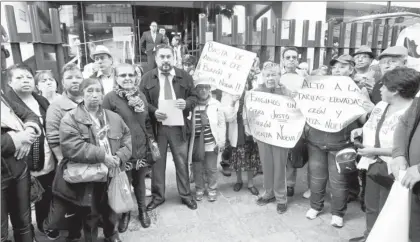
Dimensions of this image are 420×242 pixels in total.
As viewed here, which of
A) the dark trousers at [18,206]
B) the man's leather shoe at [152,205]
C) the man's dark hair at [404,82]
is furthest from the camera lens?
the man's leather shoe at [152,205]

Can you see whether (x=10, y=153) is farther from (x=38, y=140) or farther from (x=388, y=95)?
(x=388, y=95)

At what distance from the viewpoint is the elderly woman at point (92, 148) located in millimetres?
2295

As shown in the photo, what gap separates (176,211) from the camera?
344 centimetres

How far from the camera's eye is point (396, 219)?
1.89 meters

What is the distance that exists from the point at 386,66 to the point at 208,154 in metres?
2.15

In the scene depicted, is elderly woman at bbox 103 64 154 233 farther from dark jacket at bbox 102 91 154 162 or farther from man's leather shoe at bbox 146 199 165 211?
man's leather shoe at bbox 146 199 165 211

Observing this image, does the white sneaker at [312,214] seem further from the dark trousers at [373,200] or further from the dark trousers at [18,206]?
the dark trousers at [18,206]

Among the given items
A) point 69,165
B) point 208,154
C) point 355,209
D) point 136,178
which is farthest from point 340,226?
point 69,165

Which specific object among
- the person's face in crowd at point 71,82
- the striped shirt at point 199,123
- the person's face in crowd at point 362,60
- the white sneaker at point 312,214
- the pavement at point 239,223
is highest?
the person's face in crowd at point 362,60

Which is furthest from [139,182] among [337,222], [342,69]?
[342,69]

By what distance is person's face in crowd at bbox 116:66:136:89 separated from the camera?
283 centimetres

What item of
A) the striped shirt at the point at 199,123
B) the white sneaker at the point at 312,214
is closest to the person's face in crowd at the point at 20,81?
the striped shirt at the point at 199,123

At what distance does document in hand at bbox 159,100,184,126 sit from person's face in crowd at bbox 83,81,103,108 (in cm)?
83

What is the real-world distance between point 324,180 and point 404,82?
137 centimetres
